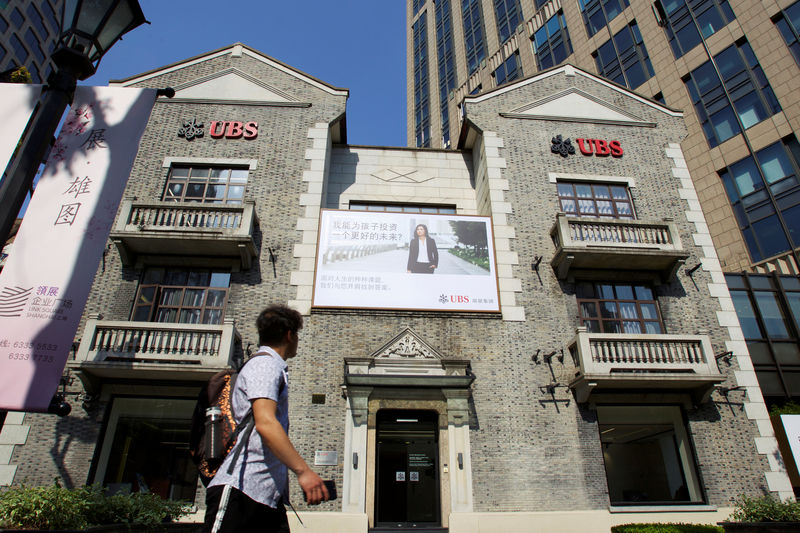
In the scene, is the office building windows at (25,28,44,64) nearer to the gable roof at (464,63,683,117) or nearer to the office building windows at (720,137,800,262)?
the gable roof at (464,63,683,117)

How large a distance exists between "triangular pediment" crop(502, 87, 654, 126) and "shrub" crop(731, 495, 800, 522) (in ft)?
43.7

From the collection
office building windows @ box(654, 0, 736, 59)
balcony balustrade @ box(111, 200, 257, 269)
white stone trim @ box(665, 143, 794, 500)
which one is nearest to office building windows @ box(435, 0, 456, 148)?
office building windows @ box(654, 0, 736, 59)

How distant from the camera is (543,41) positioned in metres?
42.7

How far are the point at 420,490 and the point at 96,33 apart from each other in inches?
463

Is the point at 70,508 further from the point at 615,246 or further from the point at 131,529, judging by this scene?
the point at 615,246

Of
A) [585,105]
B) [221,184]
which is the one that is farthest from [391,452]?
[585,105]

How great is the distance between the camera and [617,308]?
14.5 metres

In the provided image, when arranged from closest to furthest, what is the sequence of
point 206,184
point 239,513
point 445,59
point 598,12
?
point 239,513
point 206,184
point 598,12
point 445,59

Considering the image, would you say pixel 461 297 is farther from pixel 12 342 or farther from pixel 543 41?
pixel 543 41

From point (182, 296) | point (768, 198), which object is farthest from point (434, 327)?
point (768, 198)

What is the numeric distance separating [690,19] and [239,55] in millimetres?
30499

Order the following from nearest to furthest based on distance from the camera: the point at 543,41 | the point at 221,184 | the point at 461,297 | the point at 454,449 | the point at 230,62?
the point at 454,449
the point at 461,297
the point at 221,184
the point at 230,62
the point at 543,41

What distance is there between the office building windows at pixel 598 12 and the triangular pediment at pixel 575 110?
24107 mm

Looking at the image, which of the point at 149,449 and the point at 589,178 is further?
the point at 589,178
